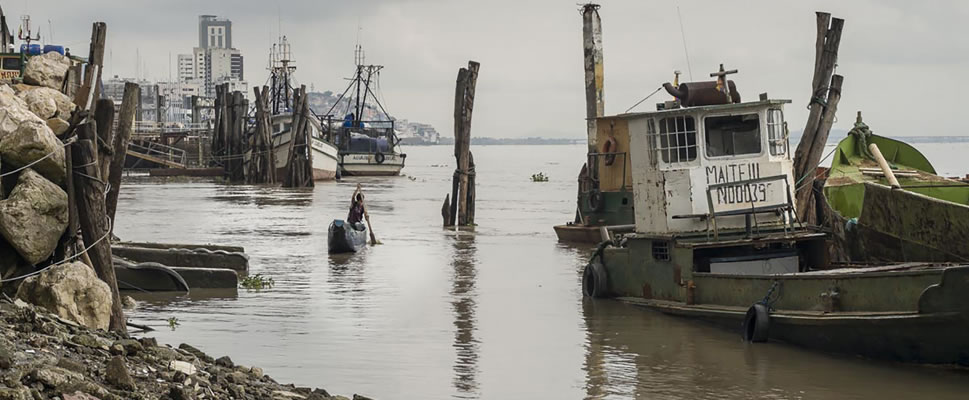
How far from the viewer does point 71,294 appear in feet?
39.1

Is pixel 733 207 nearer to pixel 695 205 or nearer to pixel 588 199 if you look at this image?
pixel 695 205

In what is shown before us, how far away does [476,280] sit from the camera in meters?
20.5

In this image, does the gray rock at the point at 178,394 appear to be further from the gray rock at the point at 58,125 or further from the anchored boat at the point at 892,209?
the anchored boat at the point at 892,209

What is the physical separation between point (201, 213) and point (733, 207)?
22615mm

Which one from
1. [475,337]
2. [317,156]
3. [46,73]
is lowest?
[475,337]

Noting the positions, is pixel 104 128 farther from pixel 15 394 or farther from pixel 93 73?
pixel 15 394

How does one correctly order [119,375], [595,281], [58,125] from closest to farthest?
1. [119,375]
2. [58,125]
3. [595,281]

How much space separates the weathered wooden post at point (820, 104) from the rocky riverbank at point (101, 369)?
468 inches

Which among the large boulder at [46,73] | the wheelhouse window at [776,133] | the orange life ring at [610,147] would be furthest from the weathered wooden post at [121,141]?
the orange life ring at [610,147]

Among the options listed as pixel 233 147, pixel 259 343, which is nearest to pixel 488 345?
pixel 259 343

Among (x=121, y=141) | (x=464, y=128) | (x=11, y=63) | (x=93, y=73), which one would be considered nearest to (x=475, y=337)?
(x=121, y=141)

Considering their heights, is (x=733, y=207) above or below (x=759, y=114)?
below

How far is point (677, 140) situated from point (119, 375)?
9038mm

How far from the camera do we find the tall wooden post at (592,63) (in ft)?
84.9
